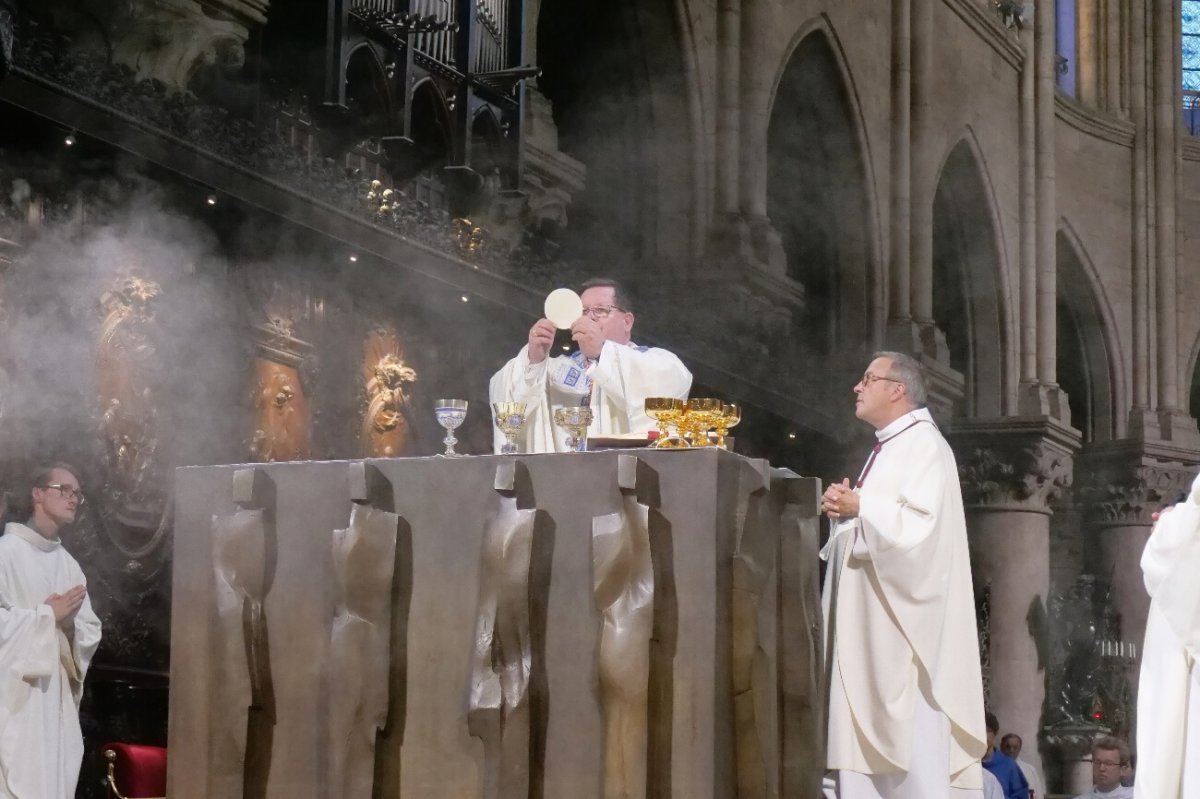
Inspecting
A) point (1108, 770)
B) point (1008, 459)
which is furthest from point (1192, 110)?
point (1108, 770)

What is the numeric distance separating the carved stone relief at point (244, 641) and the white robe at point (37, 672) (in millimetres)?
2580

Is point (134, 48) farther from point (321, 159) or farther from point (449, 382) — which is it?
point (449, 382)

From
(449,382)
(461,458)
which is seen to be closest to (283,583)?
(461,458)

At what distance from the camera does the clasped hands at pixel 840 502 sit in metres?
5.11

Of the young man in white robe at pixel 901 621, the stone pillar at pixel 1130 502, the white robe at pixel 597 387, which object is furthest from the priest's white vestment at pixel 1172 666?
the stone pillar at pixel 1130 502

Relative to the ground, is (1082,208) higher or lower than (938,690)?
higher

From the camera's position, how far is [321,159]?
28.0 ft

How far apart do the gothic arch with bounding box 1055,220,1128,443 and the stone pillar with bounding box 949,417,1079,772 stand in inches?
165

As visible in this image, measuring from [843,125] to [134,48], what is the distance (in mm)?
8909

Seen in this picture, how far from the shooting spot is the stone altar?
12.7 feet

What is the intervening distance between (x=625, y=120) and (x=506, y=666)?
33.5 feet

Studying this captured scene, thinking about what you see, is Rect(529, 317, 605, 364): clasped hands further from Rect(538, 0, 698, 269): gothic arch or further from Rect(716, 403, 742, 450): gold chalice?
Rect(538, 0, 698, 269): gothic arch

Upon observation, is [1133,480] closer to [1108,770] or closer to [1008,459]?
[1008,459]

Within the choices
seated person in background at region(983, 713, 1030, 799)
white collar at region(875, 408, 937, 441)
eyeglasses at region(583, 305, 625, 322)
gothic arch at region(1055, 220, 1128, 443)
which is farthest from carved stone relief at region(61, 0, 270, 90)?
gothic arch at region(1055, 220, 1128, 443)
